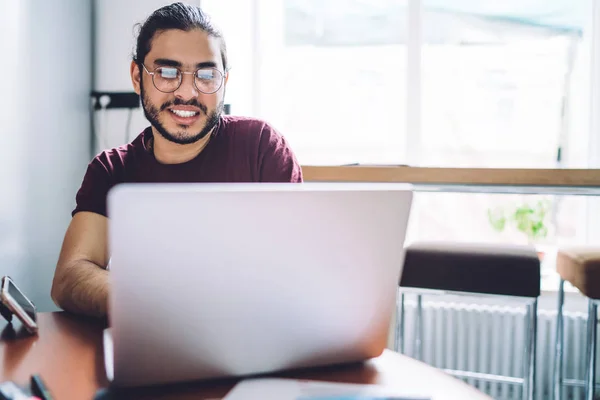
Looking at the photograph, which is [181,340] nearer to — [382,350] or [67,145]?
[382,350]

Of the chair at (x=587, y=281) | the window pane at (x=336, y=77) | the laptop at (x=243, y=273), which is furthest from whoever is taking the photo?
the window pane at (x=336, y=77)

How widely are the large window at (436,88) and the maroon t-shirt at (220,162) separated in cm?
132

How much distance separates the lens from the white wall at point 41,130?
204cm

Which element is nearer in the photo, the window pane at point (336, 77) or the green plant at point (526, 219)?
the green plant at point (526, 219)

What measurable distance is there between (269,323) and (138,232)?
18cm

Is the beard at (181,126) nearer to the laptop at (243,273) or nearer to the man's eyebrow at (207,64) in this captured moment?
the man's eyebrow at (207,64)

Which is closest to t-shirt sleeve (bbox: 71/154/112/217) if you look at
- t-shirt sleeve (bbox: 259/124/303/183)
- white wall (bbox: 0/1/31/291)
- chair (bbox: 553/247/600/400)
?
t-shirt sleeve (bbox: 259/124/303/183)

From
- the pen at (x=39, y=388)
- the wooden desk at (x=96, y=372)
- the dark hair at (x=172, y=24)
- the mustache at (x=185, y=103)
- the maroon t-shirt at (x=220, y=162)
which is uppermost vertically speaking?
the dark hair at (x=172, y=24)

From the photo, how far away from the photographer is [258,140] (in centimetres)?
146

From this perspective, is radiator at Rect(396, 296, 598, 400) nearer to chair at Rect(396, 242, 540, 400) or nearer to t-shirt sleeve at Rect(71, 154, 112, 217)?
chair at Rect(396, 242, 540, 400)

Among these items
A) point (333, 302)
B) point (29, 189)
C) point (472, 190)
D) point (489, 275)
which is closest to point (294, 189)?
point (333, 302)

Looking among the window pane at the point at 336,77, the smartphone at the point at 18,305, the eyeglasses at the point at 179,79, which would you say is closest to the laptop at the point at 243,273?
the smartphone at the point at 18,305

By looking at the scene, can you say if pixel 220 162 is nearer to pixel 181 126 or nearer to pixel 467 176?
pixel 181 126

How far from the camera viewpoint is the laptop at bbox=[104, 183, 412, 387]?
1.79 feet
